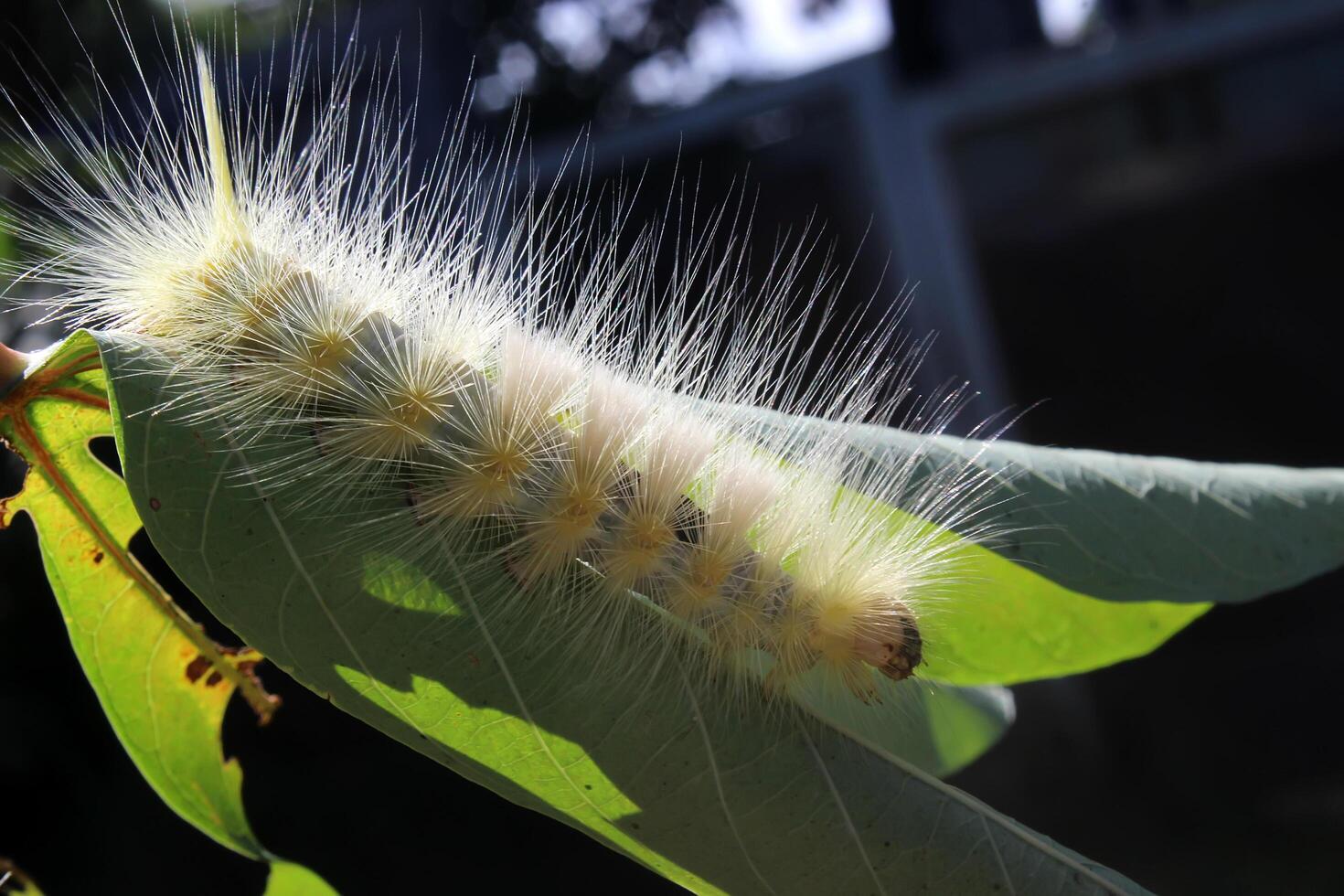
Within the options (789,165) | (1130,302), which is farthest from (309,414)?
(1130,302)

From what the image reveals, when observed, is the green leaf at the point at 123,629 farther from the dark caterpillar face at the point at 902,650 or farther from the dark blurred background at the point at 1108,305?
the dark blurred background at the point at 1108,305

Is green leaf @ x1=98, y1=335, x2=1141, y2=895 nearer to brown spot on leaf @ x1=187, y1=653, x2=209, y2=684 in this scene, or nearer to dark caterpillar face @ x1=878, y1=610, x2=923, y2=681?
dark caterpillar face @ x1=878, y1=610, x2=923, y2=681

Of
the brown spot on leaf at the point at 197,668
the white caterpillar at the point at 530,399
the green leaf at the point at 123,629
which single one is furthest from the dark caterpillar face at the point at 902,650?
the brown spot on leaf at the point at 197,668

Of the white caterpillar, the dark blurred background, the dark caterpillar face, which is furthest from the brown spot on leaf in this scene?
the dark blurred background

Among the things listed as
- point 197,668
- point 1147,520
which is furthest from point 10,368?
point 1147,520

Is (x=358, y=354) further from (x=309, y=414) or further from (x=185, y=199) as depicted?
(x=185, y=199)

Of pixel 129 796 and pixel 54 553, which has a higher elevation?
pixel 54 553
